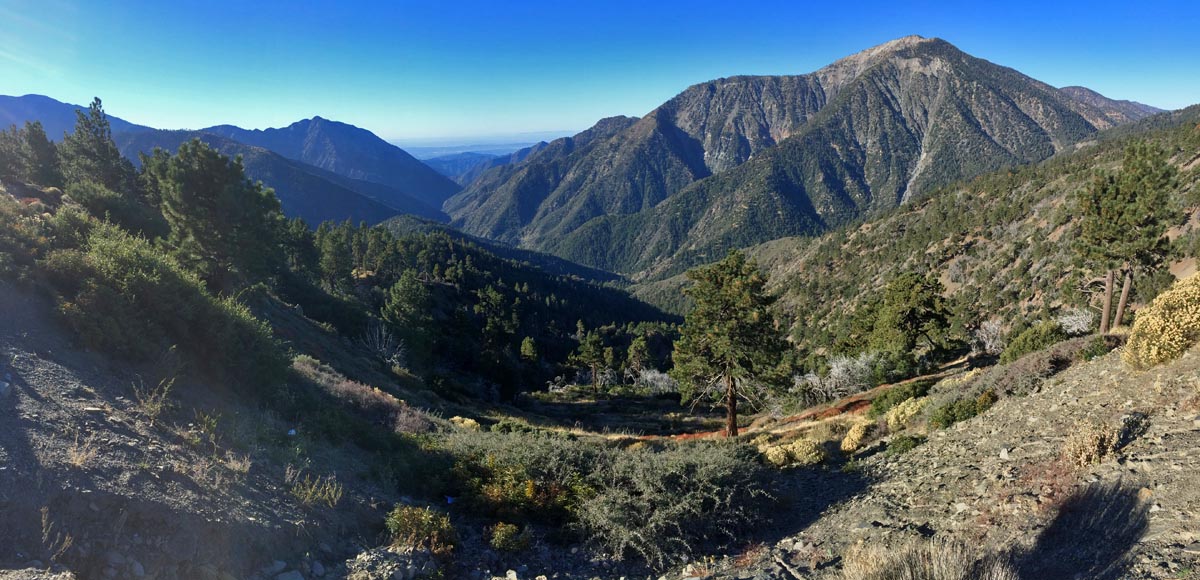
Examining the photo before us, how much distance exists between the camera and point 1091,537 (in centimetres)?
689

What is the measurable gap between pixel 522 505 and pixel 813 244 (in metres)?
187

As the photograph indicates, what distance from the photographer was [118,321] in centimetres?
1052

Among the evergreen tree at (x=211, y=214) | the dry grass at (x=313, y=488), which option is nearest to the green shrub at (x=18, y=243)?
the dry grass at (x=313, y=488)

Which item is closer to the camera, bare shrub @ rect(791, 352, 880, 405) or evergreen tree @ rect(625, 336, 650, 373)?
bare shrub @ rect(791, 352, 880, 405)

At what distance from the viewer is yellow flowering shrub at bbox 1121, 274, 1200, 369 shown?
11.6m

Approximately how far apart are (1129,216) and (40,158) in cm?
7017

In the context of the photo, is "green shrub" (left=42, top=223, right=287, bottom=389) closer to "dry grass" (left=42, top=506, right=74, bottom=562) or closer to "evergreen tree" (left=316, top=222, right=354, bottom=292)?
"dry grass" (left=42, top=506, right=74, bottom=562)

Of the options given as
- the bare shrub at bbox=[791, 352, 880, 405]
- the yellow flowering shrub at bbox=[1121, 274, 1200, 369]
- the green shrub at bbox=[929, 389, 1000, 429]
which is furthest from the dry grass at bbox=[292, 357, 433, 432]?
the bare shrub at bbox=[791, 352, 880, 405]

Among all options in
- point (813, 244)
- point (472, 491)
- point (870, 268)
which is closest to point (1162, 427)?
point (472, 491)

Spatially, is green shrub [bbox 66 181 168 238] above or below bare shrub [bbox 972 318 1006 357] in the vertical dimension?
above

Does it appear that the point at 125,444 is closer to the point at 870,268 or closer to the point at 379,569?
the point at 379,569

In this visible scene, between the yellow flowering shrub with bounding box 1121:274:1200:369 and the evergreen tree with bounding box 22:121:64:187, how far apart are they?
5810 centimetres

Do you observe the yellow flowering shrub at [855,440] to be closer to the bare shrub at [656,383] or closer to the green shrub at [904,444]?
the green shrub at [904,444]

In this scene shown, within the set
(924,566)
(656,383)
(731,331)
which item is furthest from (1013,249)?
(924,566)
